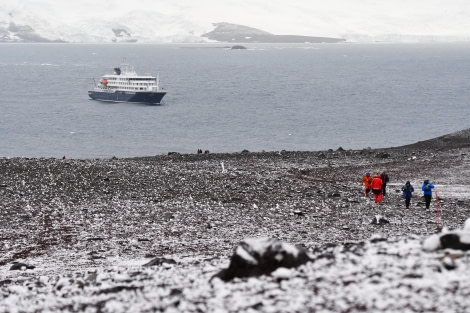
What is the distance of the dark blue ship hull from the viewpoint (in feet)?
318

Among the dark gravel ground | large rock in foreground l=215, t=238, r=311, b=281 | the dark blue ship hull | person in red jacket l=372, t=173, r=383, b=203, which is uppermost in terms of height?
the dark blue ship hull

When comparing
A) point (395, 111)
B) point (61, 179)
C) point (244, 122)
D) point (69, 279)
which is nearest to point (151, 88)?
point (244, 122)

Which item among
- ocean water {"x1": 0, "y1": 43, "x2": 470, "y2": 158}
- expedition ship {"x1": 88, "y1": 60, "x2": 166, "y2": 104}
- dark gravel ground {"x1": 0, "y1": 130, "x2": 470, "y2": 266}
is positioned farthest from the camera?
expedition ship {"x1": 88, "y1": 60, "x2": 166, "y2": 104}

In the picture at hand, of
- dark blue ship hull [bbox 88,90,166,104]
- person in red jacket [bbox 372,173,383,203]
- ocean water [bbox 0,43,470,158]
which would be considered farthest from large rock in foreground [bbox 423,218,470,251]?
dark blue ship hull [bbox 88,90,166,104]

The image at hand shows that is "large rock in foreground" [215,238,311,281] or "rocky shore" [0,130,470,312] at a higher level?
"large rock in foreground" [215,238,311,281]

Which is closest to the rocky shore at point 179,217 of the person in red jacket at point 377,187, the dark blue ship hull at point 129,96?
the person in red jacket at point 377,187

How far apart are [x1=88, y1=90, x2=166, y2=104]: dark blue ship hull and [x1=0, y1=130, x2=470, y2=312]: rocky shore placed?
66.0 metres

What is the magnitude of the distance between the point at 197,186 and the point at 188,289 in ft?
49.3

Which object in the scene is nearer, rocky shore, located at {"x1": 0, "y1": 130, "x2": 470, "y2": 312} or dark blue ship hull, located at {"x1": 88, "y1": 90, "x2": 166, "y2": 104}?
rocky shore, located at {"x1": 0, "y1": 130, "x2": 470, "y2": 312}

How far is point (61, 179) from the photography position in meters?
25.5

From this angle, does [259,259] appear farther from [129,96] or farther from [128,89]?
[128,89]

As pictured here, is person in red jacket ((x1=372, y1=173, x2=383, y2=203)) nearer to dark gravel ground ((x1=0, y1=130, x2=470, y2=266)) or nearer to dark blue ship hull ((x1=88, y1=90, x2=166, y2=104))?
dark gravel ground ((x1=0, y1=130, x2=470, y2=266))

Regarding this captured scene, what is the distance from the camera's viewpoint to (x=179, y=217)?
65.6ft

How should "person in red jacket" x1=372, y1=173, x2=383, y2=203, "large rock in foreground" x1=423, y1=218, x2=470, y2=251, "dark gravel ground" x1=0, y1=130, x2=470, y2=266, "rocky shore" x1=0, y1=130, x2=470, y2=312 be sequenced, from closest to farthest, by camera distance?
"large rock in foreground" x1=423, y1=218, x2=470, y2=251 < "rocky shore" x1=0, y1=130, x2=470, y2=312 < "dark gravel ground" x1=0, y1=130, x2=470, y2=266 < "person in red jacket" x1=372, y1=173, x2=383, y2=203
